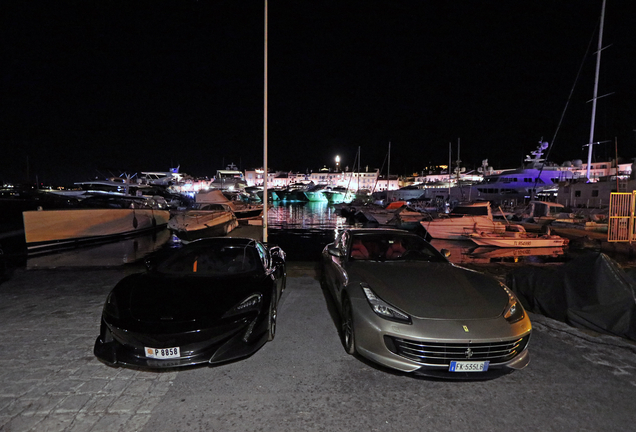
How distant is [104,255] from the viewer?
13969mm

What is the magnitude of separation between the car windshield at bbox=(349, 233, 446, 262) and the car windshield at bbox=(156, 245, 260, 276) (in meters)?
1.65

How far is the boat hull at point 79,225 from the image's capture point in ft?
47.1

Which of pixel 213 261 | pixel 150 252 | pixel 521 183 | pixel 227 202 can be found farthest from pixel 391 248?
pixel 521 183

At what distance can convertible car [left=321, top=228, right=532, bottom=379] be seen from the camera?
3.36m

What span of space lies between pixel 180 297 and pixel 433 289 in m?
3.07

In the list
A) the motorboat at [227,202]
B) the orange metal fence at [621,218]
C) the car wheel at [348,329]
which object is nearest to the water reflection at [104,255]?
the car wheel at [348,329]

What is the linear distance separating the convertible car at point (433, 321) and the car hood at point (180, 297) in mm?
1388

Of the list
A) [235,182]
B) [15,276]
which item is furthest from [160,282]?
[235,182]

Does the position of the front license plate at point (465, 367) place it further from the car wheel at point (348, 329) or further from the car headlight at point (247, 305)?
the car headlight at point (247, 305)

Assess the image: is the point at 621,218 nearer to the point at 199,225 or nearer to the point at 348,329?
the point at 348,329

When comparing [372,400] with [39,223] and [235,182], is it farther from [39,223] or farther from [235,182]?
[235,182]

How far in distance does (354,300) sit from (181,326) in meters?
1.94

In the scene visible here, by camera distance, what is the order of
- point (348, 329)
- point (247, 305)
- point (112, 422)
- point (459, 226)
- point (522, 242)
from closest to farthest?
point (112, 422), point (247, 305), point (348, 329), point (522, 242), point (459, 226)

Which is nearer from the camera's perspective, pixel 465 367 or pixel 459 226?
pixel 465 367
